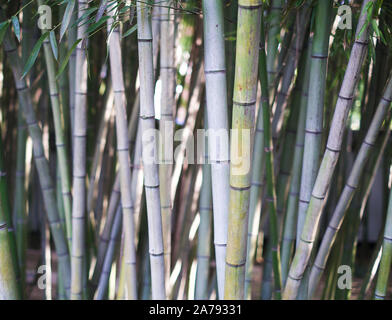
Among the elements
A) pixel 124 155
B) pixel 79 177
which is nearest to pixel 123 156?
pixel 124 155

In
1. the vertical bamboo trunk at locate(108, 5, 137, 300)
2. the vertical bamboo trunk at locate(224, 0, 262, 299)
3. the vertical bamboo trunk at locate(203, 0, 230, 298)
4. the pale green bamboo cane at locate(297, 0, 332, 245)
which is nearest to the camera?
the vertical bamboo trunk at locate(224, 0, 262, 299)

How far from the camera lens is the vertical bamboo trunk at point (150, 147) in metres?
0.80

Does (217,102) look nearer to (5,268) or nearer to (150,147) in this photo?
(150,147)

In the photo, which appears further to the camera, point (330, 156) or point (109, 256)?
point (109, 256)

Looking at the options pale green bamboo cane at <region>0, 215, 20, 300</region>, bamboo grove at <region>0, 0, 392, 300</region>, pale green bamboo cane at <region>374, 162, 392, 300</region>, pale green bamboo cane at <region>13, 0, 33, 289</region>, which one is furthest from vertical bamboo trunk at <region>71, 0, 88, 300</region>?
pale green bamboo cane at <region>374, 162, 392, 300</region>

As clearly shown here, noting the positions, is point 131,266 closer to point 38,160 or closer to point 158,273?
point 158,273

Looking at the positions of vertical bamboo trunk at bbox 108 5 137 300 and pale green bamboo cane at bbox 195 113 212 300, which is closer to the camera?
vertical bamboo trunk at bbox 108 5 137 300

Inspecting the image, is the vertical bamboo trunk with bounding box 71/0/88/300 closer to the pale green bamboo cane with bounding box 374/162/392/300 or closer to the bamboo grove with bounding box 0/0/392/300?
the bamboo grove with bounding box 0/0/392/300

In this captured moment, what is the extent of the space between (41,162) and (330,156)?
77cm

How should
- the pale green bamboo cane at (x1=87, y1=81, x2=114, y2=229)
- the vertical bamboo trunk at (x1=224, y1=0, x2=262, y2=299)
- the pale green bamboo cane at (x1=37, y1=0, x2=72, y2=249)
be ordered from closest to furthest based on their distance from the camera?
the vertical bamboo trunk at (x1=224, y1=0, x2=262, y2=299), the pale green bamboo cane at (x1=37, y1=0, x2=72, y2=249), the pale green bamboo cane at (x1=87, y1=81, x2=114, y2=229)

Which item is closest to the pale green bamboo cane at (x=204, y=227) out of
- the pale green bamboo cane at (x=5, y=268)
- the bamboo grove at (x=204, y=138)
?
the bamboo grove at (x=204, y=138)

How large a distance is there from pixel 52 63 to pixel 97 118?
653 millimetres

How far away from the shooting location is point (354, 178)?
3.35ft

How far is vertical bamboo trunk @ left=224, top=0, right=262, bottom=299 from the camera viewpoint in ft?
2.10
